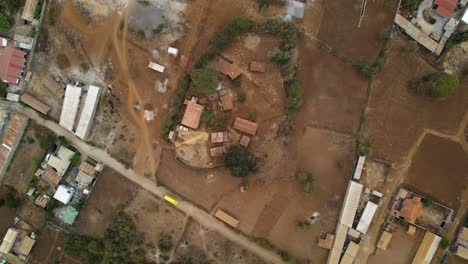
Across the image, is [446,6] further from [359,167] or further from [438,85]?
[359,167]

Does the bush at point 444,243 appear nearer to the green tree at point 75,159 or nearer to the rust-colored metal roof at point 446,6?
the rust-colored metal roof at point 446,6

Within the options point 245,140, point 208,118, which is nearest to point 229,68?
point 208,118

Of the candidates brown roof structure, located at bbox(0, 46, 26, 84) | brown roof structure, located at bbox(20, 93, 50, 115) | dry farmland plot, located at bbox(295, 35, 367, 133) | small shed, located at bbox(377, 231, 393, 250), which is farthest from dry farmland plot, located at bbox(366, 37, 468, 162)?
brown roof structure, located at bbox(0, 46, 26, 84)

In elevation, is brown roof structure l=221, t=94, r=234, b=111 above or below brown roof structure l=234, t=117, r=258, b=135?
above

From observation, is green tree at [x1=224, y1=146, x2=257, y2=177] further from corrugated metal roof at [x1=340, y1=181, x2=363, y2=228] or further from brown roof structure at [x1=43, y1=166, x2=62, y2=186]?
brown roof structure at [x1=43, y1=166, x2=62, y2=186]

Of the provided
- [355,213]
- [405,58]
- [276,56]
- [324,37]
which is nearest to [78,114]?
[276,56]

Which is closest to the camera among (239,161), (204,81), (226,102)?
(239,161)
